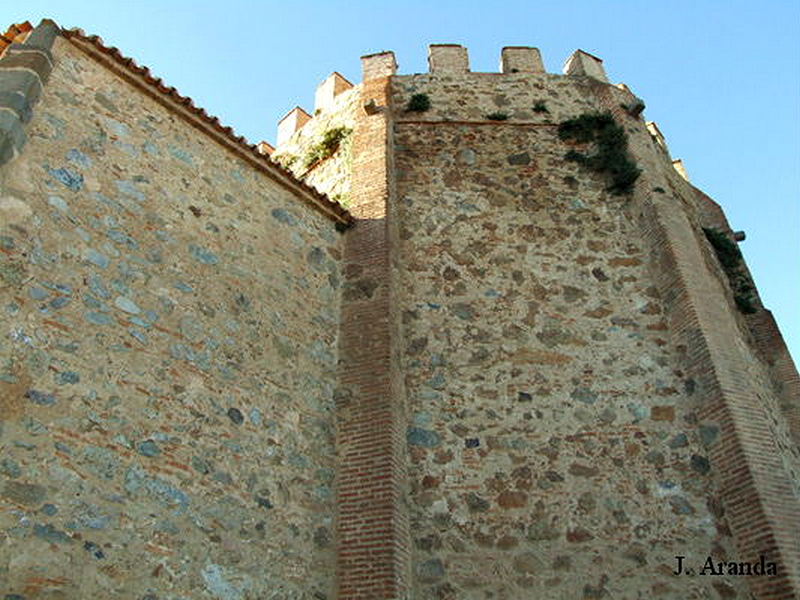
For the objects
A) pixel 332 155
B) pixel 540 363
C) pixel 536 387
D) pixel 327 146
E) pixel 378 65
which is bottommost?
pixel 536 387

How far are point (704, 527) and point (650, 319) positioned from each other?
255 centimetres

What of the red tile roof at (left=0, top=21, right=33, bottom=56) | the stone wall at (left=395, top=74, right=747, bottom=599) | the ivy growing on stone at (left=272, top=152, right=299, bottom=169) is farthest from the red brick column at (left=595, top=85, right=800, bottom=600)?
the red tile roof at (left=0, top=21, right=33, bottom=56)

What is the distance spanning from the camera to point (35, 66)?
6164 mm

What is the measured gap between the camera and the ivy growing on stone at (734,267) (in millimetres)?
10727

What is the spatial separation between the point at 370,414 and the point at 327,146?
194 inches

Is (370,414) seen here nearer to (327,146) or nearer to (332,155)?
(332,155)

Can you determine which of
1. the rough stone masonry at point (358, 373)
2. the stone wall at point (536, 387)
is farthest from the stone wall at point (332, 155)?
the stone wall at point (536, 387)

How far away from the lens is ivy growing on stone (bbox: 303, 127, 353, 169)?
10.8m

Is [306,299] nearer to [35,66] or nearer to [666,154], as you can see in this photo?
[35,66]

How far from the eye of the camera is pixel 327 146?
10.9 m

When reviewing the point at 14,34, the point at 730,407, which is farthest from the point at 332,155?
the point at 730,407

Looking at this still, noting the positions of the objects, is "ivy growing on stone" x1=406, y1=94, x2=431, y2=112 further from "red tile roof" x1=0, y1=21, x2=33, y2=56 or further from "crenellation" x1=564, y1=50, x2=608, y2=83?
"red tile roof" x1=0, y1=21, x2=33, y2=56

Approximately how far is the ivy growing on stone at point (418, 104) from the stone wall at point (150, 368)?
12.2 ft

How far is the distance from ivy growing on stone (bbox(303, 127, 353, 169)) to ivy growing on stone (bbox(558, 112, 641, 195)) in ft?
10.7
